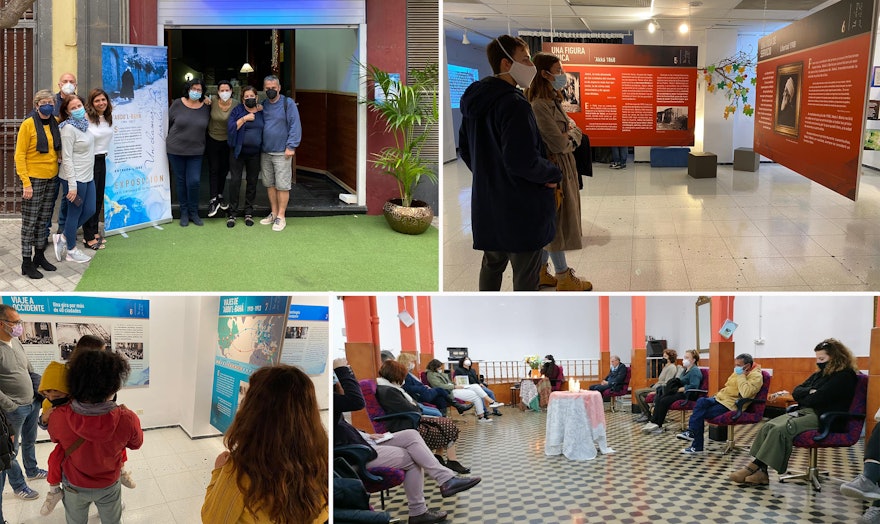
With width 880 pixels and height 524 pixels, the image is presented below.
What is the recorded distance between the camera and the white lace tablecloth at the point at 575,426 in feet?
18.7

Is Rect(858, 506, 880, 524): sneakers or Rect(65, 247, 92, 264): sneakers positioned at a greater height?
Rect(65, 247, 92, 264): sneakers

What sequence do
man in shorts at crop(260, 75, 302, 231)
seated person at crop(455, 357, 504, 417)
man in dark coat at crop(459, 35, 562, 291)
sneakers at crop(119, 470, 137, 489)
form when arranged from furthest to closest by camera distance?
1. man in shorts at crop(260, 75, 302, 231)
2. seated person at crop(455, 357, 504, 417)
3. sneakers at crop(119, 470, 137, 489)
4. man in dark coat at crop(459, 35, 562, 291)

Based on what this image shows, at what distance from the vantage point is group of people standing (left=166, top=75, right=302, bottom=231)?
672 centimetres

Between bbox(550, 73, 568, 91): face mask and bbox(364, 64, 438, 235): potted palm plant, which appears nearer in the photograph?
bbox(550, 73, 568, 91): face mask

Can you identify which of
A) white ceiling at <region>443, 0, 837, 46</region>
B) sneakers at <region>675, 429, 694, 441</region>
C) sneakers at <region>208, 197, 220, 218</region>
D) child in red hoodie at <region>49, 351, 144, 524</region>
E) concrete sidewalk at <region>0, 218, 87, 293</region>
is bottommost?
sneakers at <region>675, 429, 694, 441</region>

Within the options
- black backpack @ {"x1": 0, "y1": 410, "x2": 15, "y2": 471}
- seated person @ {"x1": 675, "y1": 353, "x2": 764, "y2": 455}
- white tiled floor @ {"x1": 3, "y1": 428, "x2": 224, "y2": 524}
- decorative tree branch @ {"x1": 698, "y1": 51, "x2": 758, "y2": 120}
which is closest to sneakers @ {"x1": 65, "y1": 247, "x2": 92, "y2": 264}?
white tiled floor @ {"x1": 3, "y1": 428, "x2": 224, "y2": 524}

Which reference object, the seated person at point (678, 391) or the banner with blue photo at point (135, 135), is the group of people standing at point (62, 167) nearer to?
the banner with blue photo at point (135, 135)

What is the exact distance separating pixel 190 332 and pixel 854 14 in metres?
4.53

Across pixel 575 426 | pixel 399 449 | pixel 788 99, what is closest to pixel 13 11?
pixel 399 449

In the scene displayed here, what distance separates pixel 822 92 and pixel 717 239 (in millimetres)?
1588

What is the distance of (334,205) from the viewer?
8.07 m

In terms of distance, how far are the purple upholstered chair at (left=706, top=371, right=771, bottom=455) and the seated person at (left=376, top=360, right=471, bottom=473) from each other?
209cm

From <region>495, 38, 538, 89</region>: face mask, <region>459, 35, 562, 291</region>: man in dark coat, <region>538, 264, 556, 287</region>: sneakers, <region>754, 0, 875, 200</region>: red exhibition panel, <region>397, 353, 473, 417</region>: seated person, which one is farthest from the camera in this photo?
<region>538, 264, 556, 287</region>: sneakers

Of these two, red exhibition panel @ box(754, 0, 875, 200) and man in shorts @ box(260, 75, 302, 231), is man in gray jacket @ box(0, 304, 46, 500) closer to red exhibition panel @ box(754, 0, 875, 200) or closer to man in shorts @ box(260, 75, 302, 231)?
man in shorts @ box(260, 75, 302, 231)
